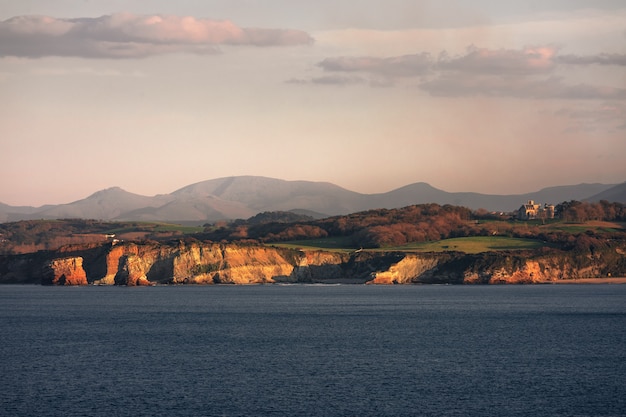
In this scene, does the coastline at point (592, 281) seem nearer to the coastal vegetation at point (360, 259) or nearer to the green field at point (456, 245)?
the coastal vegetation at point (360, 259)

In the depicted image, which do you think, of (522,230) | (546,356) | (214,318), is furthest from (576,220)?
(546,356)

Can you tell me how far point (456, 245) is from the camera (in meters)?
163

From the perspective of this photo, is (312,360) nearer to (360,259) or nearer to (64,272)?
(360,259)

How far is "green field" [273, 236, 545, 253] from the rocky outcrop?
3948 centimetres

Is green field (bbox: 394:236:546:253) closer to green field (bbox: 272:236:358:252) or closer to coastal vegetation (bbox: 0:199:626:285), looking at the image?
coastal vegetation (bbox: 0:199:626:285)

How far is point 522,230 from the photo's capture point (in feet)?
565

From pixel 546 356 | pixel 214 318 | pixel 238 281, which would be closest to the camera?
pixel 546 356

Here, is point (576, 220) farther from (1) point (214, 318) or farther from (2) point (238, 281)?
(1) point (214, 318)

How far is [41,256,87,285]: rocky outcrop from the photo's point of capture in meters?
150

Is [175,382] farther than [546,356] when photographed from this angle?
No

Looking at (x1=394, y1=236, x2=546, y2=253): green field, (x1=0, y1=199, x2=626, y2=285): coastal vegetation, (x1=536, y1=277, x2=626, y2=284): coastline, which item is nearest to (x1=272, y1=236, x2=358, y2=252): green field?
(x1=0, y1=199, x2=626, y2=285): coastal vegetation

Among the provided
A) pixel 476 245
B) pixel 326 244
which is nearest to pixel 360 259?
pixel 326 244

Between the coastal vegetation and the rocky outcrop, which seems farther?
the coastal vegetation

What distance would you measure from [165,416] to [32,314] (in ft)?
182
